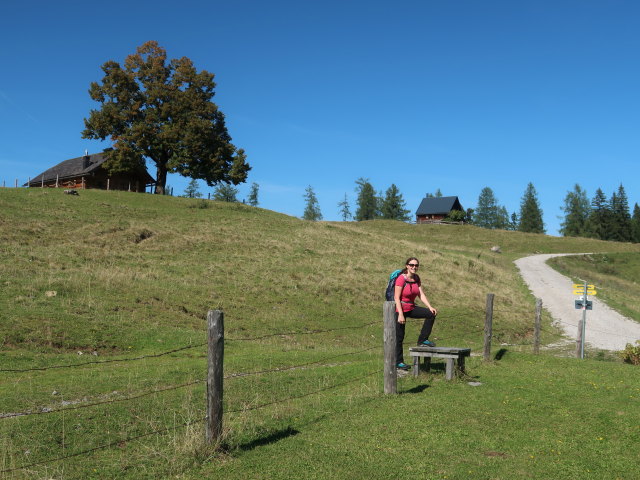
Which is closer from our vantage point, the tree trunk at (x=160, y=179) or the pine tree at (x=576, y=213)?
the tree trunk at (x=160, y=179)

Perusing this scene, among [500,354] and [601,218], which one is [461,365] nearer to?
[500,354]

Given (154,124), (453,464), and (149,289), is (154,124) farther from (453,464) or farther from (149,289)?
(453,464)

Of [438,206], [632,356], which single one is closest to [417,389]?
[632,356]

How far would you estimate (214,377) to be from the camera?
22.9 feet

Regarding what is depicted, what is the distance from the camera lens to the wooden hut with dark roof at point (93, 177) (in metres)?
62.5

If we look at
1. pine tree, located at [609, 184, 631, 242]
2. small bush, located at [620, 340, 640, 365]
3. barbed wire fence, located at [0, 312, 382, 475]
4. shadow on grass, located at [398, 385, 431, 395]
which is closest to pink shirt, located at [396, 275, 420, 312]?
shadow on grass, located at [398, 385, 431, 395]

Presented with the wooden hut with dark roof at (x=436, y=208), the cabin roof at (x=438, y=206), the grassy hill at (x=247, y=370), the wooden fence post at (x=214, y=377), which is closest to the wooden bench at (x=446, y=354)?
the grassy hill at (x=247, y=370)

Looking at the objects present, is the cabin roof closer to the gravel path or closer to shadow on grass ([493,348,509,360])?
the gravel path

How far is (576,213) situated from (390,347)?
148411 mm

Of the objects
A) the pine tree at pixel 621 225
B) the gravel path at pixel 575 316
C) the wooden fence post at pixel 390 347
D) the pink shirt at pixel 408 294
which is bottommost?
the gravel path at pixel 575 316

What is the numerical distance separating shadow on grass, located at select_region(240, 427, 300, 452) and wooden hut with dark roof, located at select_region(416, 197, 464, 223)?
118m

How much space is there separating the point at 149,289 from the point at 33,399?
13.3 meters

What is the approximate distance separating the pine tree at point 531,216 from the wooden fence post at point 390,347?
14283 cm

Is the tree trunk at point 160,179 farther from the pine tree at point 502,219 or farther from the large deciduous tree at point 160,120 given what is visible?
the pine tree at point 502,219
